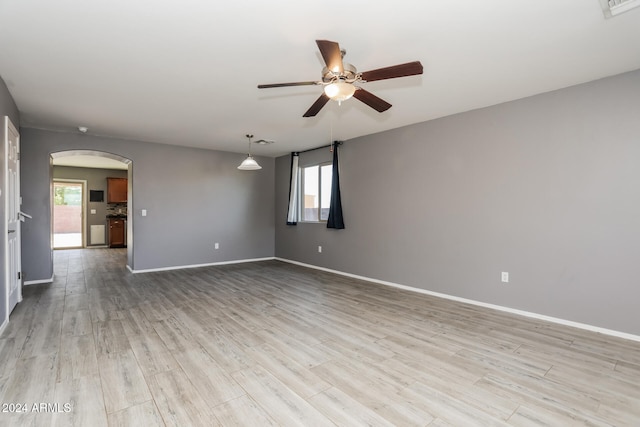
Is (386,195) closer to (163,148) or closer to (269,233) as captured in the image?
(269,233)

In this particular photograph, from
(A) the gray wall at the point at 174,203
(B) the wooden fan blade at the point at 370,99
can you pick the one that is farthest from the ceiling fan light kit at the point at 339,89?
(A) the gray wall at the point at 174,203

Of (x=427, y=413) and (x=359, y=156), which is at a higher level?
(x=359, y=156)

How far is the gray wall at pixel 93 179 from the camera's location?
9.31 metres

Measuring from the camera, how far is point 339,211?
5.62m

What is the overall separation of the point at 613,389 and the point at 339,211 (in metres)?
4.08

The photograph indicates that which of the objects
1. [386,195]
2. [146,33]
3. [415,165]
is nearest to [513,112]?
[415,165]

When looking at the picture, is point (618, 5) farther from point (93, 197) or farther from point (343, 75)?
point (93, 197)

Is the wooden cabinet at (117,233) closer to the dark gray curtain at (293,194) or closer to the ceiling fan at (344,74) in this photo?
the dark gray curtain at (293,194)

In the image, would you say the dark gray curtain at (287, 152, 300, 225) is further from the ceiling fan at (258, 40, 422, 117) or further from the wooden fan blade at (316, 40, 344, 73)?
the wooden fan blade at (316, 40, 344, 73)

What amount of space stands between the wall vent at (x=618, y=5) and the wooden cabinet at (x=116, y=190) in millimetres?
11329

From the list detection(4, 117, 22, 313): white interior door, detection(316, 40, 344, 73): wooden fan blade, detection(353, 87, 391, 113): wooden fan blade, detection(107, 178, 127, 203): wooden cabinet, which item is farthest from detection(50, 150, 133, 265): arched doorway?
detection(316, 40, 344, 73): wooden fan blade

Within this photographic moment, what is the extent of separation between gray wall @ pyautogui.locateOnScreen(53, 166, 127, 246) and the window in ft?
22.9

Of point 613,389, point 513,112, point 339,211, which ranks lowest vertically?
point 613,389

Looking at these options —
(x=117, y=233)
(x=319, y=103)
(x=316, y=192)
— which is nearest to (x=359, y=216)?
(x=316, y=192)
